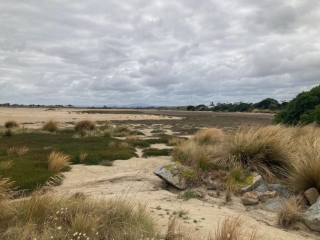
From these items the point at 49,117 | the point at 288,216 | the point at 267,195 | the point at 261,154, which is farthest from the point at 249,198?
the point at 49,117

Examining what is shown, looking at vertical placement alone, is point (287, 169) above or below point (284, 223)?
above

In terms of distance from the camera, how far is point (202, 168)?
9258 millimetres

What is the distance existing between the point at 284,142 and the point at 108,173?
6.36 metres

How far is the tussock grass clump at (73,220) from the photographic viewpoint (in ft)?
14.0

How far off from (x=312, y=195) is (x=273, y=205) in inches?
37.3

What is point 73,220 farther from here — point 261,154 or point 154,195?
point 261,154

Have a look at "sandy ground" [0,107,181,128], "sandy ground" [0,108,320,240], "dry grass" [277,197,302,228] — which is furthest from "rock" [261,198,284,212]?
"sandy ground" [0,107,181,128]

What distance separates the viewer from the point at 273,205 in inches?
279

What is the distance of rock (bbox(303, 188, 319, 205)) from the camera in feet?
22.6

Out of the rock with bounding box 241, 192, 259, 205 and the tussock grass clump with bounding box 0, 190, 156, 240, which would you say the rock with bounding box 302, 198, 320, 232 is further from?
the tussock grass clump with bounding box 0, 190, 156, 240

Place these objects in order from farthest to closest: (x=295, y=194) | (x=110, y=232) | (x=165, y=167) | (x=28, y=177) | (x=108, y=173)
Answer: (x=108, y=173) → (x=165, y=167) → (x=28, y=177) → (x=295, y=194) → (x=110, y=232)

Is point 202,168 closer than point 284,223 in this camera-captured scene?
No

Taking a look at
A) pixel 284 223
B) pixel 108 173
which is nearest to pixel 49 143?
pixel 108 173

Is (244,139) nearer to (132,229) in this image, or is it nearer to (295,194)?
(295,194)
